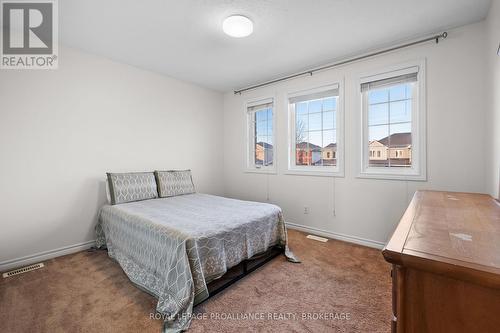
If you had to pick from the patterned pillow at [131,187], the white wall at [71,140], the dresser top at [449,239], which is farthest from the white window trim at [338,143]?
the patterned pillow at [131,187]

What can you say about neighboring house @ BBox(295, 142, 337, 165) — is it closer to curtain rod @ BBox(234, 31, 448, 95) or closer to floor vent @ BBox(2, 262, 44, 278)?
curtain rod @ BBox(234, 31, 448, 95)

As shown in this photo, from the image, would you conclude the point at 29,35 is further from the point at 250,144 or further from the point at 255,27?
the point at 250,144

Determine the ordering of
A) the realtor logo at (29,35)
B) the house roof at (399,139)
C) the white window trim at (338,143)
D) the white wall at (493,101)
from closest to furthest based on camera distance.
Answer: the white wall at (493,101) < the realtor logo at (29,35) < the house roof at (399,139) < the white window trim at (338,143)

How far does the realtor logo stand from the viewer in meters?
2.05

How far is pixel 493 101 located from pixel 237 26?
7.68 feet

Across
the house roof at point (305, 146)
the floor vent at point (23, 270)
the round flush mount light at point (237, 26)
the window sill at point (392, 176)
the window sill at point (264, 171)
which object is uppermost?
the round flush mount light at point (237, 26)

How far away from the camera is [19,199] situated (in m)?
2.39

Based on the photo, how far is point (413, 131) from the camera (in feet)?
8.43

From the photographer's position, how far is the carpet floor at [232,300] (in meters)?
1.54

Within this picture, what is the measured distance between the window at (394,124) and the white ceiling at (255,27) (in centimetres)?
44

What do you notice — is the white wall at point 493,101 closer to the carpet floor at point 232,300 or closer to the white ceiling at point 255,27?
the white ceiling at point 255,27

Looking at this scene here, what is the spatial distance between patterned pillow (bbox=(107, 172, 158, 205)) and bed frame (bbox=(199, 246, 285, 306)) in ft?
5.14

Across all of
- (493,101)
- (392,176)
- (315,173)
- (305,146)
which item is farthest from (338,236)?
(493,101)

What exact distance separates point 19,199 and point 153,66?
89.3 inches
